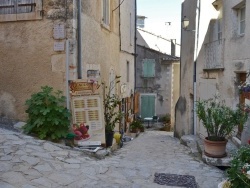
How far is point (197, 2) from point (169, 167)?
646 cm

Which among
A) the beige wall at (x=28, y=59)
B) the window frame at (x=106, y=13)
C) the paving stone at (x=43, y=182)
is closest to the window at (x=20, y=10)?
→ the beige wall at (x=28, y=59)

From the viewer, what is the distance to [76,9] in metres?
7.08

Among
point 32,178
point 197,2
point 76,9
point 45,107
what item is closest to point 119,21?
point 197,2

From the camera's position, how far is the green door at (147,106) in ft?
68.3

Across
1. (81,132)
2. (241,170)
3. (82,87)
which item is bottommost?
(81,132)

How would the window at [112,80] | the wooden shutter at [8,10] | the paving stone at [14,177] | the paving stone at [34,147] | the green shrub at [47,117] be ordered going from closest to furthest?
the paving stone at [14,177] < the paving stone at [34,147] < the green shrub at [47,117] < the wooden shutter at [8,10] < the window at [112,80]

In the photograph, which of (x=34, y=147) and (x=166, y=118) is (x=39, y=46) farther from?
(x=166, y=118)

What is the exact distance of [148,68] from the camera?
21.2 m

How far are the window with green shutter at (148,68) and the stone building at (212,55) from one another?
310 inches

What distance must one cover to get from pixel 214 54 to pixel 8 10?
5.78 m

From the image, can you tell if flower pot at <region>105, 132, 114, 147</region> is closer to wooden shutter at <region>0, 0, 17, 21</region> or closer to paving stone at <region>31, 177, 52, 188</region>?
paving stone at <region>31, 177, 52, 188</region>

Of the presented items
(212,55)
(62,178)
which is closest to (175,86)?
(212,55)

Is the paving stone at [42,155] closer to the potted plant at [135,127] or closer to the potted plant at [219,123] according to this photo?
the potted plant at [219,123]

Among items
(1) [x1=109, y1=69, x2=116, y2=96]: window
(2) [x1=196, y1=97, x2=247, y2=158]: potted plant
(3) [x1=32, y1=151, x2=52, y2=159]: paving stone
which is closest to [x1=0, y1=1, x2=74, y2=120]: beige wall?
(3) [x1=32, y1=151, x2=52, y2=159]: paving stone
